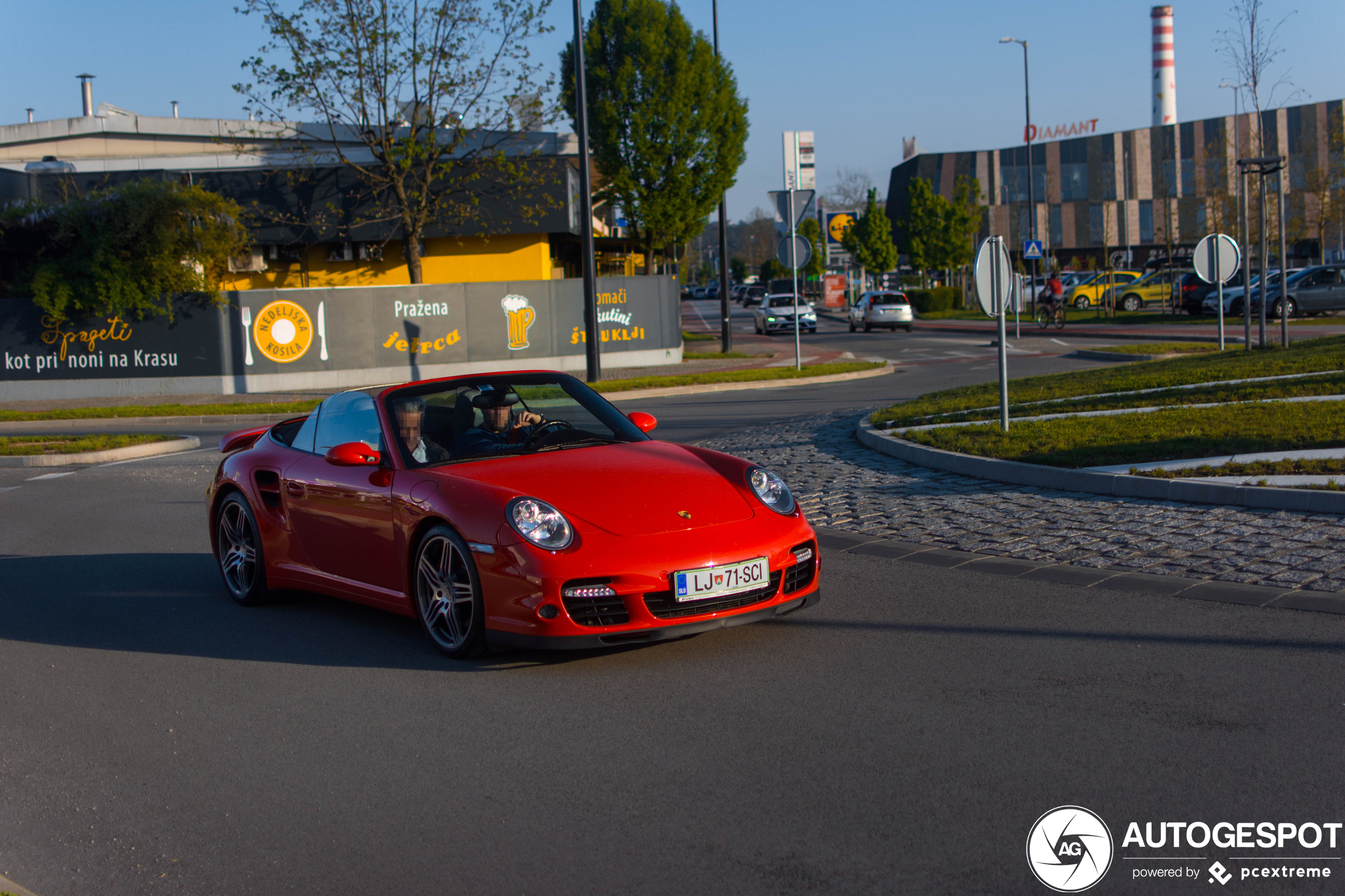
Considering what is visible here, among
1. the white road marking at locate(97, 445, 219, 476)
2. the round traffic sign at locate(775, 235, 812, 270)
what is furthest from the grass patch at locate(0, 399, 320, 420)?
the round traffic sign at locate(775, 235, 812, 270)

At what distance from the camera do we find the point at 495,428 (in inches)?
247

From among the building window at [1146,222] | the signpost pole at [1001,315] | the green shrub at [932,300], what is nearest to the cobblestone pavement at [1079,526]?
the signpost pole at [1001,315]

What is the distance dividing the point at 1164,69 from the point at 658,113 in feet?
295

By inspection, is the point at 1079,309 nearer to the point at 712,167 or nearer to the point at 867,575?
the point at 712,167

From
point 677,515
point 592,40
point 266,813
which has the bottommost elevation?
point 266,813

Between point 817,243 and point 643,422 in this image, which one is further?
point 817,243

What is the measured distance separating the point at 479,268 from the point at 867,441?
24.0m

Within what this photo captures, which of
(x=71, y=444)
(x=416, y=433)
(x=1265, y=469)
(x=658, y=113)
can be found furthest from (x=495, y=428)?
(x=658, y=113)

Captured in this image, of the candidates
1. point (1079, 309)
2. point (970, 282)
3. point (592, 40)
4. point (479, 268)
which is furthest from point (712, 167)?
point (970, 282)

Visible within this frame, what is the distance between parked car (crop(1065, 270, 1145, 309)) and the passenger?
163ft

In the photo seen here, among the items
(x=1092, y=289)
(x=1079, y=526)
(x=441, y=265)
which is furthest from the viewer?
(x=1092, y=289)

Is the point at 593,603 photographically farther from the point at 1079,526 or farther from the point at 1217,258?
the point at 1217,258

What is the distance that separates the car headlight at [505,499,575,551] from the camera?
5.16 metres

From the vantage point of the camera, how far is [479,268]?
115ft
